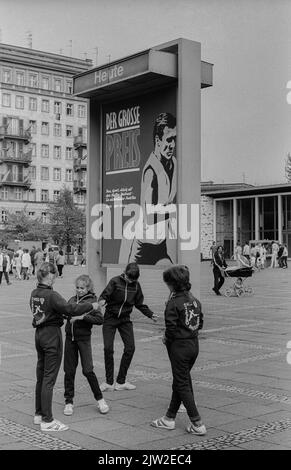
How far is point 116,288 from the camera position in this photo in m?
7.80

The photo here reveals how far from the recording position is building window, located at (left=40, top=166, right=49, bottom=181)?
88625 mm

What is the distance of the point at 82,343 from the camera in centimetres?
666

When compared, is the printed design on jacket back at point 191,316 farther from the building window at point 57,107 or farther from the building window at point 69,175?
the building window at point 69,175

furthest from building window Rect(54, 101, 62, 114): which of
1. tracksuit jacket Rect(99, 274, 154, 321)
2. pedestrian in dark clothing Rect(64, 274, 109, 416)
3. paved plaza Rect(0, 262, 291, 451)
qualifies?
pedestrian in dark clothing Rect(64, 274, 109, 416)

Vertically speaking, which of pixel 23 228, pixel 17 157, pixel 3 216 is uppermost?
pixel 17 157

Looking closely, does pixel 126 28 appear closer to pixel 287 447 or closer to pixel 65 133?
pixel 287 447

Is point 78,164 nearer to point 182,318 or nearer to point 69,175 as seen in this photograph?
point 69,175

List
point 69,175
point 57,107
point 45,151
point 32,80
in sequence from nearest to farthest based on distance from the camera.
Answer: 1. point 32,80
2. point 57,107
3. point 45,151
4. point 69,175

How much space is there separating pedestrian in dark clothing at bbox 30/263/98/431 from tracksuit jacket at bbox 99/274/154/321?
1446 millimetres

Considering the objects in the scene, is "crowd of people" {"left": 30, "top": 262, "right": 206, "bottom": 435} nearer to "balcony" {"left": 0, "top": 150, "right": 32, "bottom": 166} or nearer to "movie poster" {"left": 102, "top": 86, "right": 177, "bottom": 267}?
"movie poster" {"left": 102, "top": 86, "right": 177, "bottom": 267}

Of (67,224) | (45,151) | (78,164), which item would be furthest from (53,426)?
(78,164)

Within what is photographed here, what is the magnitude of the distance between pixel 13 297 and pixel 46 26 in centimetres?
1646

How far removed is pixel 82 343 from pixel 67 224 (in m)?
63.3
